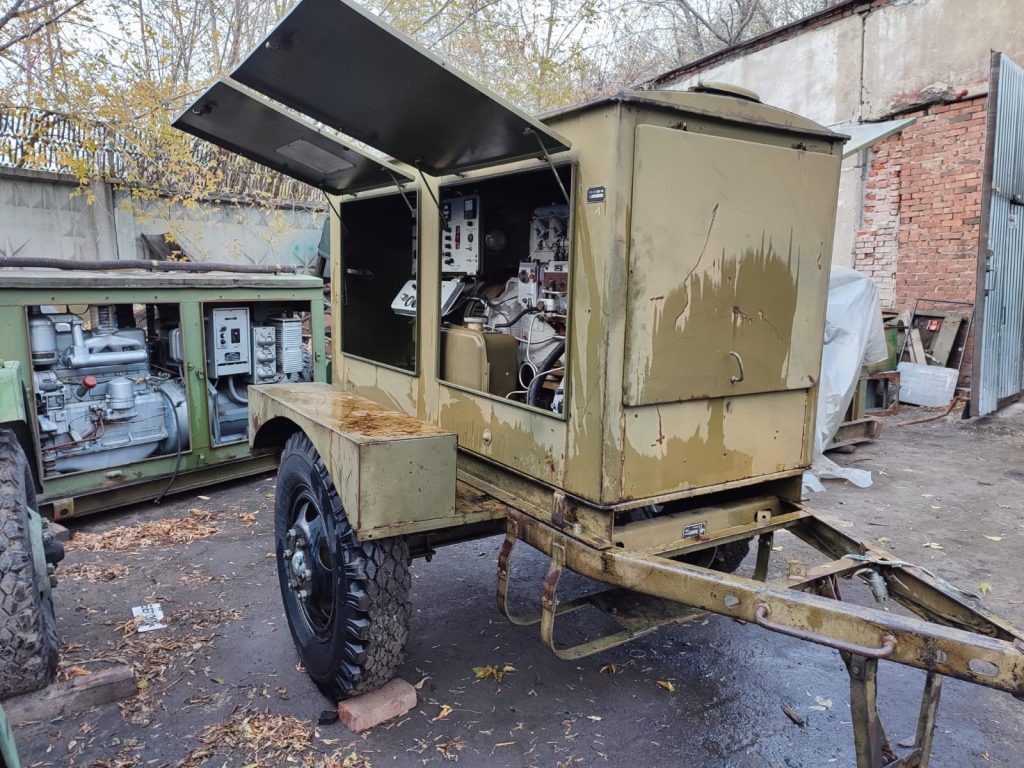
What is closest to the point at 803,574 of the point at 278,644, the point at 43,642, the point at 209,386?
the point at 278,644

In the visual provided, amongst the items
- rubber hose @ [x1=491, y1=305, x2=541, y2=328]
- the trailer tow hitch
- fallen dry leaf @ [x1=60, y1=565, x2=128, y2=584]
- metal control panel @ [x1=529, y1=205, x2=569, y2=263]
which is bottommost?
fallen dry leaf @ [x1=60, y1=565, x2=128, y2=584]

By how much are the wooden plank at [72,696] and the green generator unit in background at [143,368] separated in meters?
2.00

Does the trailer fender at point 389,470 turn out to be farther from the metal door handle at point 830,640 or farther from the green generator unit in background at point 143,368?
the green generator unit in background at point 143,368

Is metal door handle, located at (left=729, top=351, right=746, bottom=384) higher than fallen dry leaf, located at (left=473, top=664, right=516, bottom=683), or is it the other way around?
metal door handle, located at (left=729, top=351, right=746, bottom=384)

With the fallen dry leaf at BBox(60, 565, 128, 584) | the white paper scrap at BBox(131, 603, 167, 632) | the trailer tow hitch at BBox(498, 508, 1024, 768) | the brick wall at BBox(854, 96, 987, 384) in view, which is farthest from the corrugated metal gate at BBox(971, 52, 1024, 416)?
the fallen dry leaf at BBox(60, 565, 128, 584)

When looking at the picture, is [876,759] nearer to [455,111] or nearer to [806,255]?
[806,255]

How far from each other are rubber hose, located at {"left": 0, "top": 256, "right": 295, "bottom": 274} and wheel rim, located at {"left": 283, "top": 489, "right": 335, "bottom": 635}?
330 centimetres

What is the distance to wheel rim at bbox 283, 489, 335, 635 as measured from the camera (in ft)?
10.2

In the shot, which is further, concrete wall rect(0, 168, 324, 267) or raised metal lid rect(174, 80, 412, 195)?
concrete wall rect(0, 168, 324, 267)

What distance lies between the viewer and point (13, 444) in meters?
3.11

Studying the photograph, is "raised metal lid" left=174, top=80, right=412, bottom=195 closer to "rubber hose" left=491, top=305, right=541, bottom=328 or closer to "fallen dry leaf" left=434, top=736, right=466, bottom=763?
"rubber hose" left=491, top=305, right=541, bottom=328

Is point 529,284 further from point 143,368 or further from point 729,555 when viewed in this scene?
point 143,368

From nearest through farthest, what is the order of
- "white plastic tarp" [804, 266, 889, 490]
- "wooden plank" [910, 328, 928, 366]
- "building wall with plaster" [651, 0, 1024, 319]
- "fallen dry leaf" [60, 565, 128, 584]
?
"fallen dry leaf" [60, 565, 128, 584] < "white plastic tarp" [804, 266, 889, 490] < "building wall with plaster" [651, 0, 1024, 319] < "wooden plank" [910, 328, 928, 366]

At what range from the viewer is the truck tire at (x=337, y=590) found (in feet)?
9.10
